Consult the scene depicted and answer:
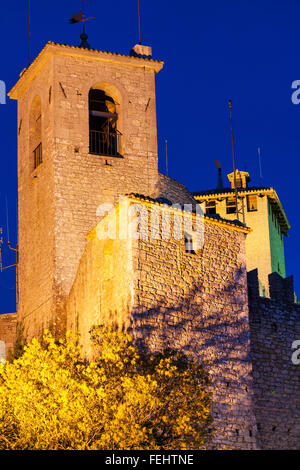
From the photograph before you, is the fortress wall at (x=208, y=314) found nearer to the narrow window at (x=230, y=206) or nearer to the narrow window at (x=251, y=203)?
the narrow window at (x=251, y=203)

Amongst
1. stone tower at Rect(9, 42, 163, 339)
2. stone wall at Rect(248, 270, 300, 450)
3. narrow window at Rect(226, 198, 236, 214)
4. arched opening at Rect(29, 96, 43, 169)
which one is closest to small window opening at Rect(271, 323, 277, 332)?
stone wall at Rect(248, 270, 300, 450)

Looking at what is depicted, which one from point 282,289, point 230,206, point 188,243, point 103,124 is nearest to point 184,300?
point 188,243

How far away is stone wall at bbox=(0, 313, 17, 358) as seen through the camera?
1460 inches

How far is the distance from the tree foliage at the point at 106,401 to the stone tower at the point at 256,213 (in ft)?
81.6

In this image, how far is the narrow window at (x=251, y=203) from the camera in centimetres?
5456

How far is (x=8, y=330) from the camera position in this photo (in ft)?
123

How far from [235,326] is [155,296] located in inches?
116

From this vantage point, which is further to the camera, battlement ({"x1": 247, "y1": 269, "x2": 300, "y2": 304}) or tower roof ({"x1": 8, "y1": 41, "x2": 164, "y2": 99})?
tower roof ({"x1": 8, "y1": 41, "x2": 164, "y2": 99})

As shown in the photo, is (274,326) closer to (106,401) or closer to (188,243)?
(188,243)

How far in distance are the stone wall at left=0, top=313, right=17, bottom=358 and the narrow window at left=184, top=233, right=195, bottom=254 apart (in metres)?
8.99

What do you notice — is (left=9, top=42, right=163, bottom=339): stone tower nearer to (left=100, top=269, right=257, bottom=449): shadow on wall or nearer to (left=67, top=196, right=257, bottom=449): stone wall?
(left=67, top=196, right=257, bottom=449): stone wall

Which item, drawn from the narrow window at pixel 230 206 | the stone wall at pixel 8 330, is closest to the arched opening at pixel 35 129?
the stone wall at pixel 8 330

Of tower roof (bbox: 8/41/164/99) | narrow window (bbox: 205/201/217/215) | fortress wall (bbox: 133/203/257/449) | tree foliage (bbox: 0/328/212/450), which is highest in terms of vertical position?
tower roof (bbox: 8/41/164/99)
